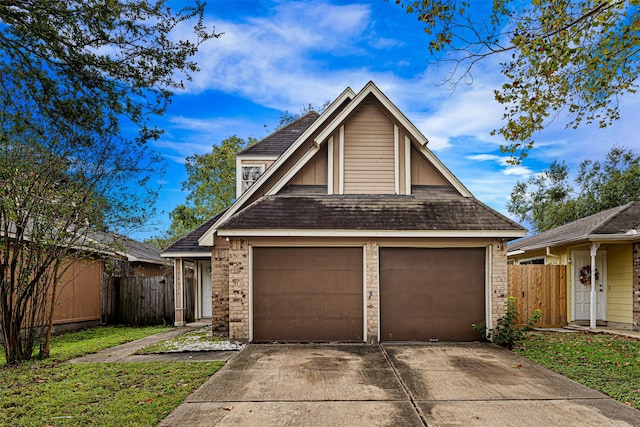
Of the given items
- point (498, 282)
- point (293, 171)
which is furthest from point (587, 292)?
point (293, 171)

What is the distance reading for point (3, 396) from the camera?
5500 mm

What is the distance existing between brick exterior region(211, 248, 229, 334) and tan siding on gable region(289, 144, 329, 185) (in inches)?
113

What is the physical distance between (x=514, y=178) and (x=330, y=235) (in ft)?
97.9

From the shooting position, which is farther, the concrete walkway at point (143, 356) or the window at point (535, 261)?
the window at point (535, 261)

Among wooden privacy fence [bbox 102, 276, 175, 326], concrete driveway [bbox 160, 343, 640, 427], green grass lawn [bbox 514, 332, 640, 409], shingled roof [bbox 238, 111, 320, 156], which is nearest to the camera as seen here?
concrete driveway [bbox 160, 343, 640, 427]

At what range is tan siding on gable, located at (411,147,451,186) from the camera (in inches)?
408

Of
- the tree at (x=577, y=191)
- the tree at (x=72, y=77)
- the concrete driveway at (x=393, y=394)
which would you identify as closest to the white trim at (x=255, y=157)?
the tree at (x=72, y=77)

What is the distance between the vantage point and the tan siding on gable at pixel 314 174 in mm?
10281

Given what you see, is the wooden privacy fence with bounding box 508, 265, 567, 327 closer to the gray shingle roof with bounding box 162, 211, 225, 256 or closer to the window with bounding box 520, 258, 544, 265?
the window with bounding box 520, 258, 544, 265

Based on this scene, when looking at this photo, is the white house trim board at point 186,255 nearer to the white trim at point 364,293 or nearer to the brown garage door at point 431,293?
the white trim at point 364,293

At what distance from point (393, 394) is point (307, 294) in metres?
4.23

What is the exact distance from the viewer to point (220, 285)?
1066 centimetres

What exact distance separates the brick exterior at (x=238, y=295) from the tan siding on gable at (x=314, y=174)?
2355 mm

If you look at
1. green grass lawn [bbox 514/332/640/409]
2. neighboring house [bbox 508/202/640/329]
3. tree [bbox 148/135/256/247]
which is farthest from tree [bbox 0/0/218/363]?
tree [bbox 148/135/256/247]
